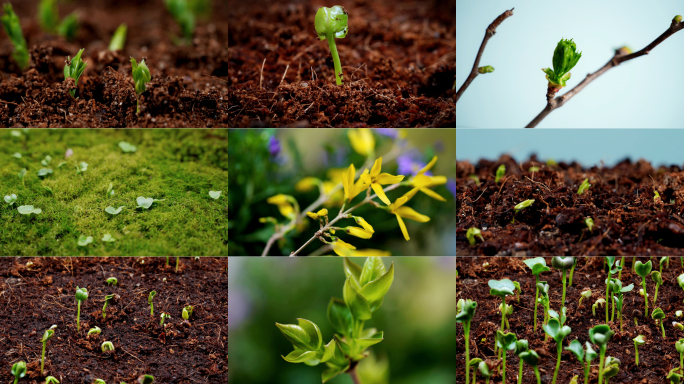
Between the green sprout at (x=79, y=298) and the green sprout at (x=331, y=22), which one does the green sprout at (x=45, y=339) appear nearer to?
the green sprout at (x=79, y=298)

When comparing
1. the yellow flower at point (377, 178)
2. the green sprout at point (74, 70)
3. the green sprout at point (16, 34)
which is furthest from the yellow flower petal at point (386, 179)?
the green sprout at point (16, 34)

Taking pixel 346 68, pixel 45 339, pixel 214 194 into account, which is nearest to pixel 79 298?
pixel 45 339

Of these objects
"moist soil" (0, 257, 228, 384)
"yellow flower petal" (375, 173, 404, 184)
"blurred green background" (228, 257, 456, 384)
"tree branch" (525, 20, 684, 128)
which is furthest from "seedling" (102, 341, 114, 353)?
"tree branch" (525, 20, 684, 128)

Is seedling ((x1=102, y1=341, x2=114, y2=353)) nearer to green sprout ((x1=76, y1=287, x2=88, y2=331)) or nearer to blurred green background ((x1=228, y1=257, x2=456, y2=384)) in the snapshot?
green sprout ((x1=76, y1=287, x2=88, y2=331))

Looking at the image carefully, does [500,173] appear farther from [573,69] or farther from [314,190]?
[314,190]

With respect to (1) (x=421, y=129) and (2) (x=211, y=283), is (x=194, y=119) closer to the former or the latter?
(2) (x=211, y=283)
